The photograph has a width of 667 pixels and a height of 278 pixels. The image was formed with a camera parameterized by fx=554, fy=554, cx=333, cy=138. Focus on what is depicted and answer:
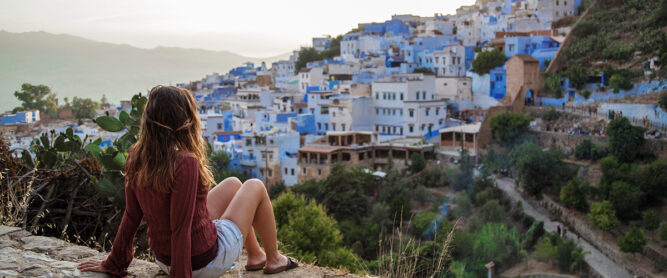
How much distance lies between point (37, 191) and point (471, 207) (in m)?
12.7

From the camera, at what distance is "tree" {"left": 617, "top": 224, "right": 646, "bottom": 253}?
11.4m

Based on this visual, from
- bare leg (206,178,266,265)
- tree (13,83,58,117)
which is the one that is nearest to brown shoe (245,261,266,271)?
bare leg (206,178,266,265)

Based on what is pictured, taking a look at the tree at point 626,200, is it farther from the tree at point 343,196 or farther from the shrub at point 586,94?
the shrub at point 586,94

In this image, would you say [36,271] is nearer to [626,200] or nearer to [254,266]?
[254,266]

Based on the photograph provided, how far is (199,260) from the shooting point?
2.26m

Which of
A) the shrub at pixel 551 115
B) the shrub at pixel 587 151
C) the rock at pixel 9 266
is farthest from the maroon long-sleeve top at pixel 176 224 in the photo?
the shrub at pixel 551 115

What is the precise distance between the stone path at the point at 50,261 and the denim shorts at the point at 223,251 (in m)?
0.33

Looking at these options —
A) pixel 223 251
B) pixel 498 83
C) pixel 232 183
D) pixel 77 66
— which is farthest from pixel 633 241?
pixel 77 66

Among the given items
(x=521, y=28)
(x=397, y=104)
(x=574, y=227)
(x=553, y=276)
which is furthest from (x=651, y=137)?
(x=521, y=28)

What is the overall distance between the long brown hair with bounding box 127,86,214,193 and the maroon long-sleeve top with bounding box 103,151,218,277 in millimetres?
42

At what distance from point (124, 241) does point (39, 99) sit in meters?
25.2

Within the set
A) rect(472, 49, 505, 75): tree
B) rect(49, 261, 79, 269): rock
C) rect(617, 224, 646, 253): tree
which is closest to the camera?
rect(49, 261, 79, 269): rock

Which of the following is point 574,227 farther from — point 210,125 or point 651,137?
point 210,125

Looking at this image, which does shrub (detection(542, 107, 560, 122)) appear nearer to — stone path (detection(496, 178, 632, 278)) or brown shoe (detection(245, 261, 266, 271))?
stone path (detection(496, 178, 632, 278))
